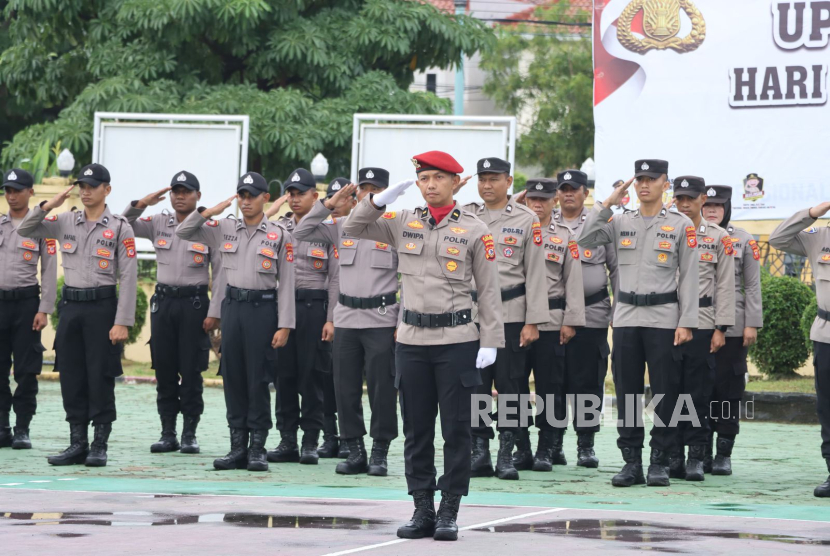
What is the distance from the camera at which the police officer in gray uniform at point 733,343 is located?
988 cm

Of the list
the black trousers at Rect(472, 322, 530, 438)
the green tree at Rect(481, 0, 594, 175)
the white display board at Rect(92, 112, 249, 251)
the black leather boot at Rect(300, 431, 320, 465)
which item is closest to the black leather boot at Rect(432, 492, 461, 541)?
the black trousers at Rect(472, 322, 530, 438)

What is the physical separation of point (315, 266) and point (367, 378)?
117 cm

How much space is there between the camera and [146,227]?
420 inches

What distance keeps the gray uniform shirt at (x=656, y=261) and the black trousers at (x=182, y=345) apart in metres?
3.24

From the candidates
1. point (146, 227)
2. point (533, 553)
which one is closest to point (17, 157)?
point (146, 227)

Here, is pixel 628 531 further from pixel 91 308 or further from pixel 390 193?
pixel 91 308

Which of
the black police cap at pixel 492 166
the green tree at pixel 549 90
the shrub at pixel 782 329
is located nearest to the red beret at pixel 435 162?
the black police cap at pixel 492 166

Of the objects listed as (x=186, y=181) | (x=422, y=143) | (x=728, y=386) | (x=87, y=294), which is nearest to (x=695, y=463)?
(x=728, y=386)

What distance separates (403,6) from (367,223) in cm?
1545

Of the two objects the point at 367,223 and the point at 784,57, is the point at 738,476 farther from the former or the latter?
the point at 784,57

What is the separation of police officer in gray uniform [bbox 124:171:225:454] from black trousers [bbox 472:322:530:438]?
238 centimetres

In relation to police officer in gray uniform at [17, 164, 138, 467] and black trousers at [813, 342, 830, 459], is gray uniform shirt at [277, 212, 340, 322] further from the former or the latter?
black trousers at [813, 342, 830, 459]

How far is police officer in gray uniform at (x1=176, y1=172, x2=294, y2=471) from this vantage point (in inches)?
372

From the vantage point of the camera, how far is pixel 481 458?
9297 millimetres
